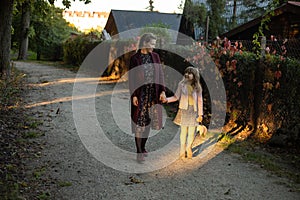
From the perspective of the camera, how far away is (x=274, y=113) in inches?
283

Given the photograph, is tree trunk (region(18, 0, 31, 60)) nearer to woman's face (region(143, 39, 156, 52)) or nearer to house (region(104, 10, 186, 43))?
house (region(104, 10, 186, 43))

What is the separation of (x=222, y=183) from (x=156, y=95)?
172 centimetres

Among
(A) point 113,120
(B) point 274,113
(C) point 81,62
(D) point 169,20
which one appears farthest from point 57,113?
A: (D) point 169,20

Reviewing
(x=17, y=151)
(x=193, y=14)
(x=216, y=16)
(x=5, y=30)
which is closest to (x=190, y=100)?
(x=17, y=151)

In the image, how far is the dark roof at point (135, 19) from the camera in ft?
124

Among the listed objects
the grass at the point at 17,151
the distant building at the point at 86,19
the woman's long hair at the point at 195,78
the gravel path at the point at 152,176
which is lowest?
the gravel path at the point at 152,176

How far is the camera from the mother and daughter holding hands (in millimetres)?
5484

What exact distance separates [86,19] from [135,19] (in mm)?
24938

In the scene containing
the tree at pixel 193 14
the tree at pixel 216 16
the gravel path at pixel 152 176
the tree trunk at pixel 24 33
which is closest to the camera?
the gravel path at pixel 152 176

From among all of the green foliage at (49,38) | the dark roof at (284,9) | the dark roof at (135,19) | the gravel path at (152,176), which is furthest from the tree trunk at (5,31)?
the green foliage at (49,38)

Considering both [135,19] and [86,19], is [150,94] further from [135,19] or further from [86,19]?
[86,19]

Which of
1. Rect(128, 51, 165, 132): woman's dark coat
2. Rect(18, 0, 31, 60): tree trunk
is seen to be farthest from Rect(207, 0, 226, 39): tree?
Rect(128, 51, 165, 132): woman's dark coat

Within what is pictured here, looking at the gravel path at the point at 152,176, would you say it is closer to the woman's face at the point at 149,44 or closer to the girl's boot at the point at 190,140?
the girl's boot at the point at 190,140

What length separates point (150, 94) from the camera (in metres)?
5.57
